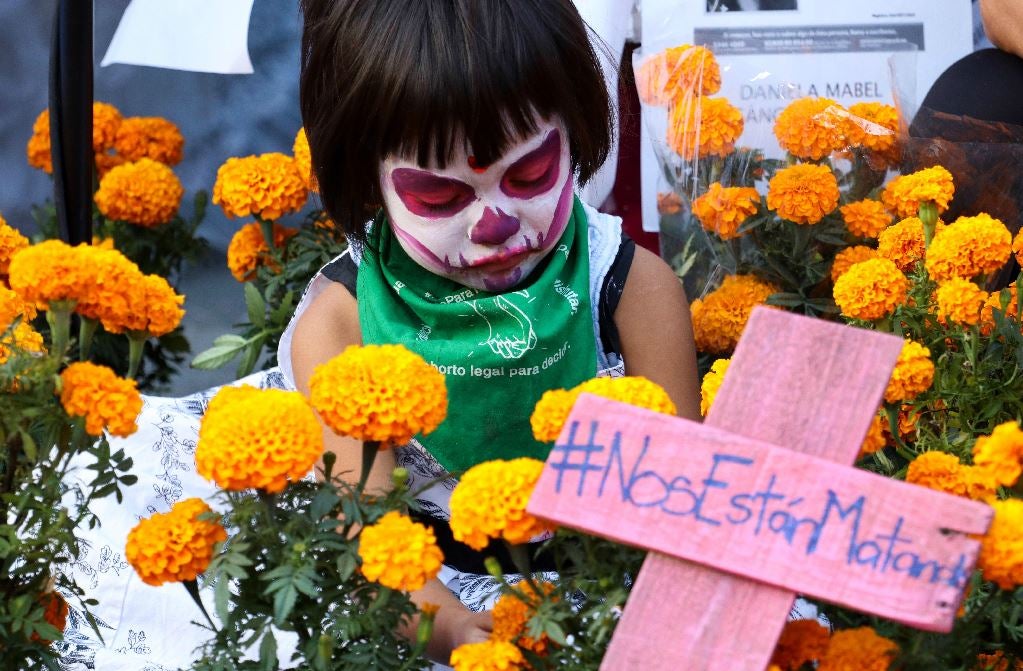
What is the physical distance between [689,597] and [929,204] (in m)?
0.82

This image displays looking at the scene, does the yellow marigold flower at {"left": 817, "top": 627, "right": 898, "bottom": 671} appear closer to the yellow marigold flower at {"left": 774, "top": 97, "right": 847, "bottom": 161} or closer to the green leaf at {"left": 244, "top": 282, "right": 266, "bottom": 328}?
the yellow marigold flower at {"left": 774, "top": 97, "right": 847, "bottom": 161}

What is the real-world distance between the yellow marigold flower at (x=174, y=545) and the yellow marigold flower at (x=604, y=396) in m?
0.22

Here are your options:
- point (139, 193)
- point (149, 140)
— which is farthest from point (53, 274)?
point (149, 140)

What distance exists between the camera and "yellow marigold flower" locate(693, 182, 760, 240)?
1598mm

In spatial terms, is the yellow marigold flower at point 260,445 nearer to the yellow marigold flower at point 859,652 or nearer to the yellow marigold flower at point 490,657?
Result: the yellow marigold flower at point 490,657

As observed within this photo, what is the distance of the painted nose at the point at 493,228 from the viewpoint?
1.09 m

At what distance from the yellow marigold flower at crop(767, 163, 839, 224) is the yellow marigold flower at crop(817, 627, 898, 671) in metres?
0.87

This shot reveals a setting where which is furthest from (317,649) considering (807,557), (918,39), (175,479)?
(918,39)

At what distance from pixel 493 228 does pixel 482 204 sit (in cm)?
2

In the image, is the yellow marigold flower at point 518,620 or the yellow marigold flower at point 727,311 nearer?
the yellow marigold flower at point 518,620

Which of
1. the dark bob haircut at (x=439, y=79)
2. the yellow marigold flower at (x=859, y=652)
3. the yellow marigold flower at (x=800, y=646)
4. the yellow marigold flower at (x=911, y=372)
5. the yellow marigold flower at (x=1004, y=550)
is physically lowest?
the yellow marigold flower at (x=800, y=646)

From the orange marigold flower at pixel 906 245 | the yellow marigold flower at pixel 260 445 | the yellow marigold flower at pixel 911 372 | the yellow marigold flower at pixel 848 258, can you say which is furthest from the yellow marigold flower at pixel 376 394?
the yellow marigold flower at pixel 848 258

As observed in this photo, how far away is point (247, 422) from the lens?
2.50 ft

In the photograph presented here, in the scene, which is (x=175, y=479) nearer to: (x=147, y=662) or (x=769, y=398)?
(x=147, y=662)
